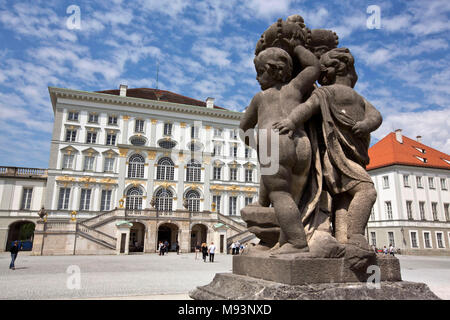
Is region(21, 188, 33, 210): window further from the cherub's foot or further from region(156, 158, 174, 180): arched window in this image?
the cherub's foot

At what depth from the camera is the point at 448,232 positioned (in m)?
34.9

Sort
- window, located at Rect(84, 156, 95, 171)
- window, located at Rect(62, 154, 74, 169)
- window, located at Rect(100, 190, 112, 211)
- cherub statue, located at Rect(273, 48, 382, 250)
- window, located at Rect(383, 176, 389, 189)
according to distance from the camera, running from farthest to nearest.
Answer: window, located at Rect(84, 156, 95, 171) < window, located at Rect(62, 154, 74, 169) < window, located at Rect(100, 190, 112, 211) < window, located at Rect(383, 176, 389, 189) < cherub statue, located at Rect(273, 48, 382, 250)

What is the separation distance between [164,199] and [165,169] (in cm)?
356

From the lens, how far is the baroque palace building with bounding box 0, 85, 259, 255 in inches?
1371

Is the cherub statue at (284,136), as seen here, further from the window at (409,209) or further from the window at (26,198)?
the window at (26,198)

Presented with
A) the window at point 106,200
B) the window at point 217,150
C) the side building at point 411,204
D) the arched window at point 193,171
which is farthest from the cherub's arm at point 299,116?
the window at point 217,150

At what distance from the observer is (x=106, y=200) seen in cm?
3753

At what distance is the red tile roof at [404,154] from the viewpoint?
36.1 metres

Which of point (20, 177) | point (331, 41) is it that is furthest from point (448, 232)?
point (20, 177)

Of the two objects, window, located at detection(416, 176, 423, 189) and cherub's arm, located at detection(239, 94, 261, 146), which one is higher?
window, located at detection(416, 176, 423, 189)

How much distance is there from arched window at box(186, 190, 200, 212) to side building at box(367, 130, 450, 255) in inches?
780

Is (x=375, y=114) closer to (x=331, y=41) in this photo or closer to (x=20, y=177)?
(x=331, y=41)

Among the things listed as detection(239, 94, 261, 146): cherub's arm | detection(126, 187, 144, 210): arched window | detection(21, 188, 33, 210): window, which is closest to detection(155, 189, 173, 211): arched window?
detection(126, 187, 144, 210): arched window

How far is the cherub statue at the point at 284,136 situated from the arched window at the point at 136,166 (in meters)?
37.0
